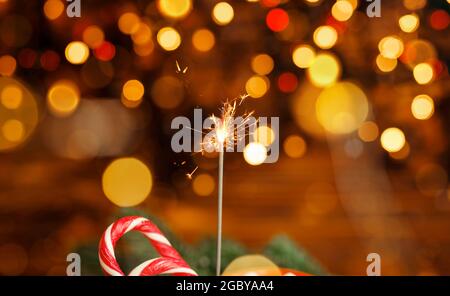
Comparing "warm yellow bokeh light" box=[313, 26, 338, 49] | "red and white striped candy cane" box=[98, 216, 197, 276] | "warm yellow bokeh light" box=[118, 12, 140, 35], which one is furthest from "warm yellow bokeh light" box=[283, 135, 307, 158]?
"warm yellow bokeh light" box=[118, 12, 140, 35]

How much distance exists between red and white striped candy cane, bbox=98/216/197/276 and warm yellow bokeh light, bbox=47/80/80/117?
1.57 ft

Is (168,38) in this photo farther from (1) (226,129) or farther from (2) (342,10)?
(2) (342,10)

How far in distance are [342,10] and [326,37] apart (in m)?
0.12

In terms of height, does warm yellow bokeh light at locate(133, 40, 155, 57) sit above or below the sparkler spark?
above

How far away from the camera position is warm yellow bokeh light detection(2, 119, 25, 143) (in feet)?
7.45

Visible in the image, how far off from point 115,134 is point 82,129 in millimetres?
126

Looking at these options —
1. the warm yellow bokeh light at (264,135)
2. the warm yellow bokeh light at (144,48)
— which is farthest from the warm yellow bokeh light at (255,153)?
the warm yellow bokeh light at (144,48)

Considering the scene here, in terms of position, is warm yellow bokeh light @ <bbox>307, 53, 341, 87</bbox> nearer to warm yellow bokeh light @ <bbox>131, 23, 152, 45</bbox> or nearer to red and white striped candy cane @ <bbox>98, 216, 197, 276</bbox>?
warm yellow bokeh light @ <bbox>131, 23, 152, 45</bbox>

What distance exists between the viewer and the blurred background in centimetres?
227

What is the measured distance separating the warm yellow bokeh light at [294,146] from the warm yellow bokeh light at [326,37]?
1.20ft

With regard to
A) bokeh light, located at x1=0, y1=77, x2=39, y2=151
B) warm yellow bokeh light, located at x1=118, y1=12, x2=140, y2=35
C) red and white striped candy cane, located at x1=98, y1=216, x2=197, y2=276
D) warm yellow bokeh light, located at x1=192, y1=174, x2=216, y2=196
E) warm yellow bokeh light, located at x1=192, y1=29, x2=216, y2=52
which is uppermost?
warm yellow bokeh light, located at x1=118, y1=12, x2=140, y2=35

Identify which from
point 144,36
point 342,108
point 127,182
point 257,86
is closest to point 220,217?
point 127,182

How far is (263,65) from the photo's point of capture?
7.54 ft

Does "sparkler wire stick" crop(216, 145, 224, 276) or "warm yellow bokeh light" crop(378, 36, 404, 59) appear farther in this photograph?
"warm yellow bokeh light" crop(378, 36, 404, 59)
